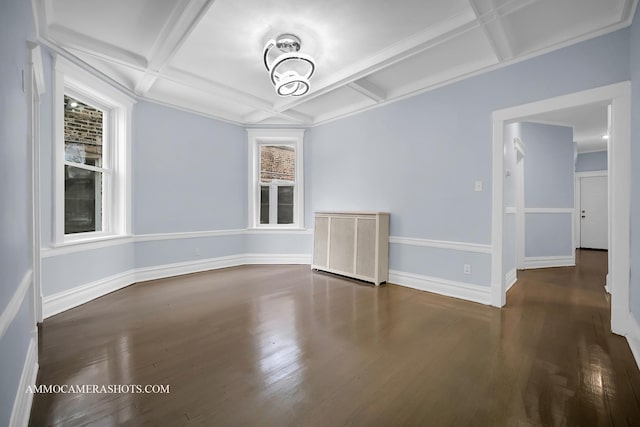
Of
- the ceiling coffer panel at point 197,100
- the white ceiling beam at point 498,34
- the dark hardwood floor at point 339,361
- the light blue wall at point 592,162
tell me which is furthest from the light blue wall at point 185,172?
the light blue wall at point 592,162

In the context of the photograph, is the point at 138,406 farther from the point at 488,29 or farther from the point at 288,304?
the point at 488,29

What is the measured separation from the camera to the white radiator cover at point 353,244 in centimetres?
383

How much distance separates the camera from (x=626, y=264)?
2.28m

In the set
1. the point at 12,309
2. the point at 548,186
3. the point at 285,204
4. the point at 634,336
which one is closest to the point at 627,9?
the point at 634,336

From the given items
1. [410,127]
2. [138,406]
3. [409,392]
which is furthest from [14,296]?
[410,127]

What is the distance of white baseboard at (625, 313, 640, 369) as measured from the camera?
6.32 ft

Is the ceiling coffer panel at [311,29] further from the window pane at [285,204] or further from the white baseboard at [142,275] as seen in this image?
the white baseboard at [142,275]

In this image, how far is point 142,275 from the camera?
156 inches

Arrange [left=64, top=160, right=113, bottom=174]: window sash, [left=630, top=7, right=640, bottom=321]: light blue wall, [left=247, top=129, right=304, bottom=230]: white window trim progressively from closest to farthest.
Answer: [left=630, top=7, right=640, bottom=321]: light blue wall < [left=64, top=160, right=113, bottom=174]: window sash < [left=247, top=129, right=304, bottom=230]: white window trim

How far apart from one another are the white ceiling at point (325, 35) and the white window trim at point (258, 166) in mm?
1453

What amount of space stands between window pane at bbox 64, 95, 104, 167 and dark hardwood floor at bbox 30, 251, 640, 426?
5.48 feet

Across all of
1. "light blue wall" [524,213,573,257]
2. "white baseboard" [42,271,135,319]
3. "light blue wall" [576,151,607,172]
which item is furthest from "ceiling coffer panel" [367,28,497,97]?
"light blue wall" [576,151,607,172]

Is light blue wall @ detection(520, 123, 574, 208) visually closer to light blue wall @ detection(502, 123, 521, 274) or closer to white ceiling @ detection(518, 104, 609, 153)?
white ceiling @ detection(518, 104, 609, 153)

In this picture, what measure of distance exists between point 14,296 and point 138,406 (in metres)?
0.81
